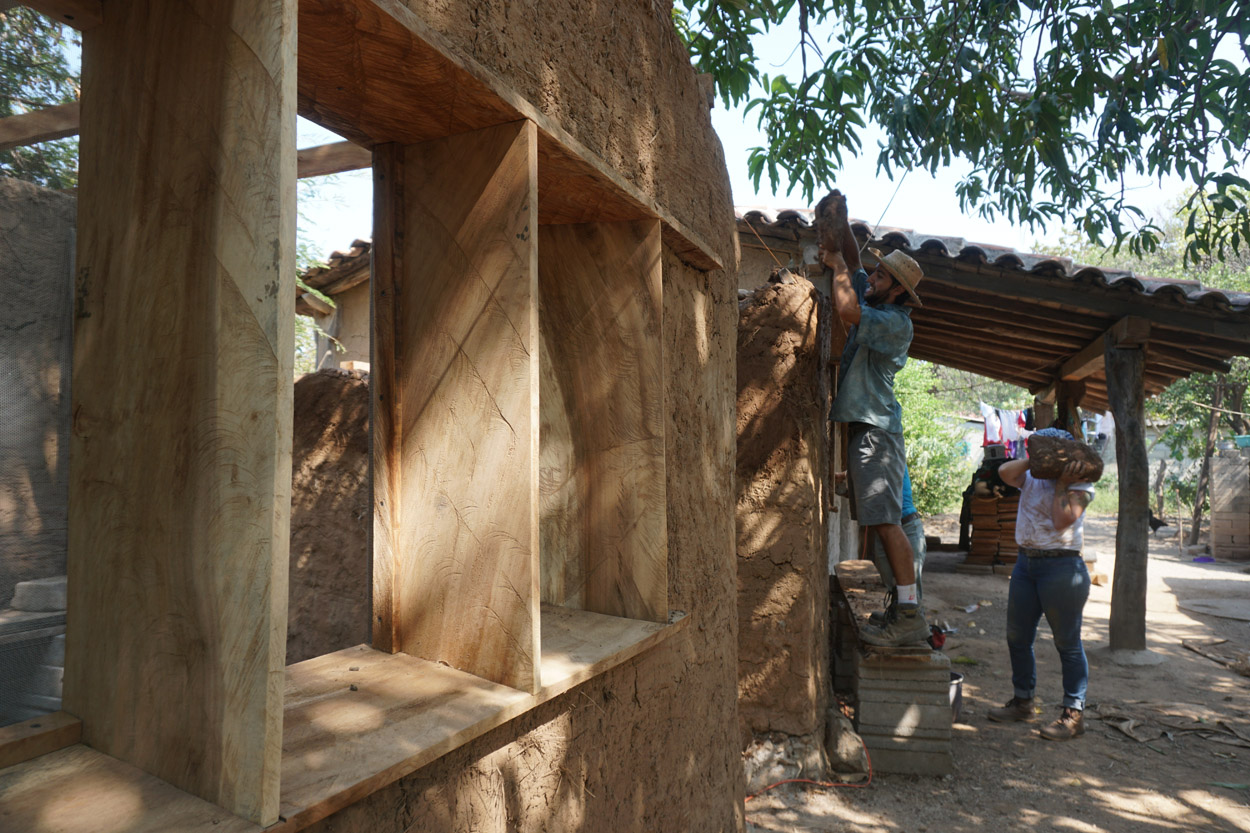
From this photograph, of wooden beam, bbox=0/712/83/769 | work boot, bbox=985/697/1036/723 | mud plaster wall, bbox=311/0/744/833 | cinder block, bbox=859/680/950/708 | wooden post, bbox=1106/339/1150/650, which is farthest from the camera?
wooden post, bbox=1106/339/1150/650

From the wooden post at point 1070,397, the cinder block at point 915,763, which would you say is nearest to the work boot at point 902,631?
the cinder block at point 915,763

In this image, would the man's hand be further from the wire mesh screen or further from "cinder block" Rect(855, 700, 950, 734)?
the wire mesh screen

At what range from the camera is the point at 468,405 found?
5.35 feet

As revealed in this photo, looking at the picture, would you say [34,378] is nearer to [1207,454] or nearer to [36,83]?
[36,83]

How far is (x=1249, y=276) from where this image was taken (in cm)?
1534

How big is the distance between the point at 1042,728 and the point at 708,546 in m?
3.56

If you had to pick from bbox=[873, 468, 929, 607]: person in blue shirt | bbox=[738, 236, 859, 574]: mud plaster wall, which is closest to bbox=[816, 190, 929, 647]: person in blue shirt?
bbox=[873, 468, 929, 607]: person in blue shirt

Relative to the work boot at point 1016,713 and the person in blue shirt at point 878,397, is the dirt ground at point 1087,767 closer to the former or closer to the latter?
the work boot at point 1016,713

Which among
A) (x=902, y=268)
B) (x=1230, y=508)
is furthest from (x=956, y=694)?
(x=1230, y=508)

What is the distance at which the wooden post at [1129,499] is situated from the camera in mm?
6484

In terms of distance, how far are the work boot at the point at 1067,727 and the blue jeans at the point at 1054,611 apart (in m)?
0.05

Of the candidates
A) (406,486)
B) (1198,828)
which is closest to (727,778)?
(406,486)

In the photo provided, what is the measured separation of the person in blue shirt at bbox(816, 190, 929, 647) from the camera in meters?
3.96

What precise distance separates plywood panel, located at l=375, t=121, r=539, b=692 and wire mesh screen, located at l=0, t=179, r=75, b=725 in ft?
1.95
